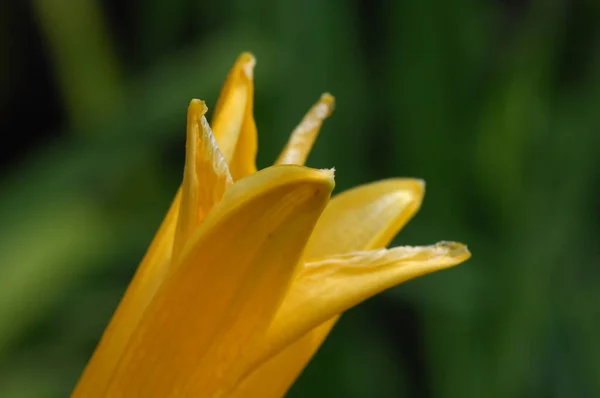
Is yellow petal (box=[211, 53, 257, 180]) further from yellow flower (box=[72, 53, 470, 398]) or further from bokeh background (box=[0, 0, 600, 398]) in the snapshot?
bokeh background (box=[0, 0, 600, 398])

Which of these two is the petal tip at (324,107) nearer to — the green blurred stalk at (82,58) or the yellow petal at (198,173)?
the yellow petal at (198,173)

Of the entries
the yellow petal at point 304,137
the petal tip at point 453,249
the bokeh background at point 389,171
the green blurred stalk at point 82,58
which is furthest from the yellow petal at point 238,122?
the green blurred stalk at point 82,58

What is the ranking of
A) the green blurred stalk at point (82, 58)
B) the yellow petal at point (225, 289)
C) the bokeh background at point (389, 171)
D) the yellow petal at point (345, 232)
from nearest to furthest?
the yellow petal at point (225, 289) < the yellow petal at point (345, 232) < the bokeh background at point (389, 171) < the green blurred stalk at point (82, 58)

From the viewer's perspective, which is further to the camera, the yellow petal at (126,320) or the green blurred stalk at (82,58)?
the green blurred stalk at (82,58)

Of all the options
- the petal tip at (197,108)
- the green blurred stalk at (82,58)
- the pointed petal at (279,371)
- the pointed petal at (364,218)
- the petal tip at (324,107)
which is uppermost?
the green blurred stalk at (82,58)

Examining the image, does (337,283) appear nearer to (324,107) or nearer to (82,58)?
(324,107)

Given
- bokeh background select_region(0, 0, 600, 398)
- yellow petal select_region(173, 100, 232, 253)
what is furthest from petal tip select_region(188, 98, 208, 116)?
bokeh background select_region(0, 0, 600, 398)
